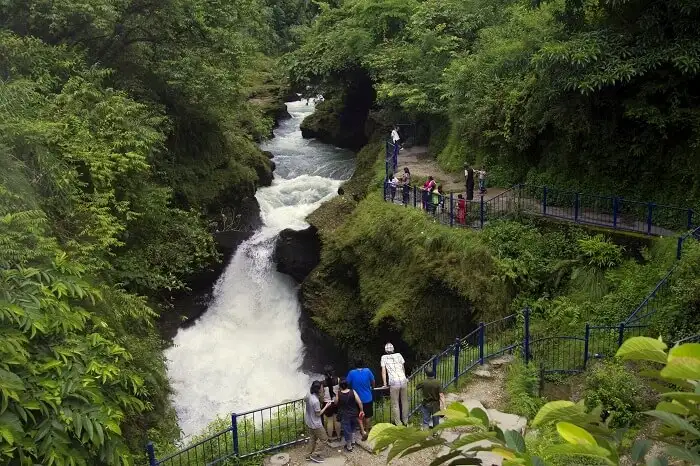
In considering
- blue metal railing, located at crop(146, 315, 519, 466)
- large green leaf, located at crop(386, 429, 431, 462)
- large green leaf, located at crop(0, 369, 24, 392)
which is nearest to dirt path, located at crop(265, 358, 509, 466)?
blue metal railing, located at crop(146, 315, 519, 466)

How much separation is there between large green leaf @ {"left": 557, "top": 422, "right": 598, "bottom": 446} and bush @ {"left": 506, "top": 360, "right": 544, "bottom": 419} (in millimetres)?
9115

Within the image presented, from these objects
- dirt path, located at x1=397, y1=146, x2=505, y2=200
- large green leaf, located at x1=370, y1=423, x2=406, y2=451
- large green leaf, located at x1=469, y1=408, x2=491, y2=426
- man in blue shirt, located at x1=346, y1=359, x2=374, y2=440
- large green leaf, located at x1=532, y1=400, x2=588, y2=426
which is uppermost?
large green leaf, located at x1=532, y1=400, x2=588, y2=426

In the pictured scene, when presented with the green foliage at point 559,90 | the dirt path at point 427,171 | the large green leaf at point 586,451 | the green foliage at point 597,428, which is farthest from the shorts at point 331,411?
the dirt path at point 427,171

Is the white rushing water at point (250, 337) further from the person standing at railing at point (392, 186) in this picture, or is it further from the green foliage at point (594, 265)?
the green foliage at point (594, 265)

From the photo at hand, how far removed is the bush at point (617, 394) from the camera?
1016cm

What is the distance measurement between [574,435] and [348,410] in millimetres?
8436

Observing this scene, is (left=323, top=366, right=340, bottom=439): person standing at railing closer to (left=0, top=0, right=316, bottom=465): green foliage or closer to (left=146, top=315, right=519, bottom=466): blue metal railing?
(left=146, top=315, right=519, bottom=466): blue metal railing

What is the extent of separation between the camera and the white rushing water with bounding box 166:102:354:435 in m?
17.6

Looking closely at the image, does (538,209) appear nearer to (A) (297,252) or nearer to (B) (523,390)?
(B) (523,390)

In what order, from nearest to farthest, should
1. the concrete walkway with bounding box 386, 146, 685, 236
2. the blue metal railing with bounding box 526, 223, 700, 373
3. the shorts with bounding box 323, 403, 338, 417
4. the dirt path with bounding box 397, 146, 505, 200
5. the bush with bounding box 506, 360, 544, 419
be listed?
the shorts with bounding box 323, 403, 338, 417 < the bush with bounding box 506, 360, 544, 419 < the blue metal railing with bounding box 526, 223, 700, 373 < the concrete walkway with bounding box 386, 146, 685, 236 < the dirt path with bounding box 397, 146, 505, 200

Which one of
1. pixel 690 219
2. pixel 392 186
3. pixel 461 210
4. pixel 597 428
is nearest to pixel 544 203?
pixel 461 210

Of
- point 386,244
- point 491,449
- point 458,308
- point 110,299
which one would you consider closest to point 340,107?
point 386,244

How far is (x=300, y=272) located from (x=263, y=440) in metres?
11.1

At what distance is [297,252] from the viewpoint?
2277 cm
